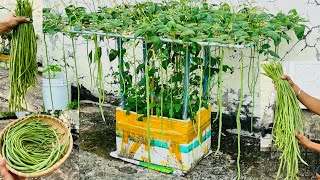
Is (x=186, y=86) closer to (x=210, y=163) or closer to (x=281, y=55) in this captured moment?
(x=210, y=163)

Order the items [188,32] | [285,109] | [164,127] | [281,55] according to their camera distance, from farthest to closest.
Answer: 1. [281,55]
2. [164,127]
3. [188,32]
4. [285,109]

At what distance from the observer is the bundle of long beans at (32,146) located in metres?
2.14

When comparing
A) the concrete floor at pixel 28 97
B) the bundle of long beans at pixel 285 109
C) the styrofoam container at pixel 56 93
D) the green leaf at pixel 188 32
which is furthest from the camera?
the styrofoam container at pixel 56 93

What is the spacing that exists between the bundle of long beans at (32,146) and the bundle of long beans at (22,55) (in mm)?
223

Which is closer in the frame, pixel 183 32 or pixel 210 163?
pixel 183 32

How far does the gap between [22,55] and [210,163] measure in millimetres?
1489

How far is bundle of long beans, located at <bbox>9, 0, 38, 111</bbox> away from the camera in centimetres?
228

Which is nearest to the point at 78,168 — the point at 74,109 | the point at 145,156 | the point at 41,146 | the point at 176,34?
the point at 145,156

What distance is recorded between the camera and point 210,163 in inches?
126

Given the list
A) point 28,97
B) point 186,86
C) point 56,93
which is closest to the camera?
point 186,86

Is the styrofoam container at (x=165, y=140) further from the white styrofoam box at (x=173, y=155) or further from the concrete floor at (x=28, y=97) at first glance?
the concrete floor at (x=28, y=97)

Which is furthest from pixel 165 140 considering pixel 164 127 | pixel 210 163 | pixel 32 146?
pixel 32 146

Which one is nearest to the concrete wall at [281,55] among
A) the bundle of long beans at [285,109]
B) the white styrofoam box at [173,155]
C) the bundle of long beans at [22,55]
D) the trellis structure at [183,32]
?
the trellis structure at [183,32]

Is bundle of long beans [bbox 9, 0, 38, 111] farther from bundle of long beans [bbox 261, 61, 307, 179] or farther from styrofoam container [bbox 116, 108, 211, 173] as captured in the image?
bundle of long beans [bbox 261, 61, 307, 179]
